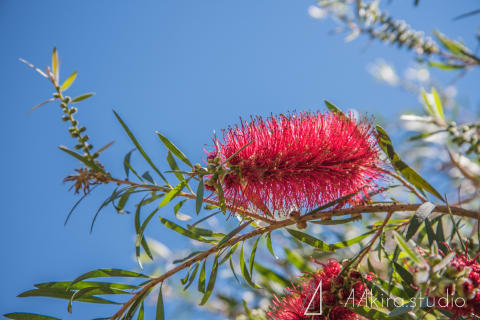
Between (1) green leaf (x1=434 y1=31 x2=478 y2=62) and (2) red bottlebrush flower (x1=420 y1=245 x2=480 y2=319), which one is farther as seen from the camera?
(1) green leaf (x1=434 y1=31 x2=478 y2=62)

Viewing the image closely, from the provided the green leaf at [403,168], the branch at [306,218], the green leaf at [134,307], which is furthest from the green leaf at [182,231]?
the green leaf at [403,168]

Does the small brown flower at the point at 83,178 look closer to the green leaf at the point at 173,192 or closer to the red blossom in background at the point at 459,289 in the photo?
the green leaf at the point at 173,192

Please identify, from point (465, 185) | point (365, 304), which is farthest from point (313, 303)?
point (465, 185)

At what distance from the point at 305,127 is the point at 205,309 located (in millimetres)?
1265

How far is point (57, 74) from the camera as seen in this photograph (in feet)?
3.02

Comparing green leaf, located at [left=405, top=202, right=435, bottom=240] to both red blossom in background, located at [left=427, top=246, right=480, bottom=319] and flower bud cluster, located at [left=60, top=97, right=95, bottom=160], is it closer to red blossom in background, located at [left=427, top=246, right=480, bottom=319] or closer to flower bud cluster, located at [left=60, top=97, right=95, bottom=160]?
red blossom in background, located at [left=427, top=246, right=480, bottom=319]

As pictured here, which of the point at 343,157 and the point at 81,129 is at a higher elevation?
the point at 81,129

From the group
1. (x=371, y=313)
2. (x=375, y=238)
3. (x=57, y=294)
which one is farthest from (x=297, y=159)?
(x=57, y=294)

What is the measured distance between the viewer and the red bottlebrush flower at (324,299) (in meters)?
0.99

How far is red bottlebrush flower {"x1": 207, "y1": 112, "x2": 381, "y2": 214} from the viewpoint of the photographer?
0.99 metres

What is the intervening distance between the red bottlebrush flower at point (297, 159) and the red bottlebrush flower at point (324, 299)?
0.18m

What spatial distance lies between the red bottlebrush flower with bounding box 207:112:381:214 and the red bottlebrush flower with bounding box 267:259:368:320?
177mm

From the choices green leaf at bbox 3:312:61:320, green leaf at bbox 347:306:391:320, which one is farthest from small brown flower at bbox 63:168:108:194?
green leaf at bbox 347:306:391:320

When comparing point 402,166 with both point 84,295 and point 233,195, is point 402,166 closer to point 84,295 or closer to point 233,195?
point 233,195
